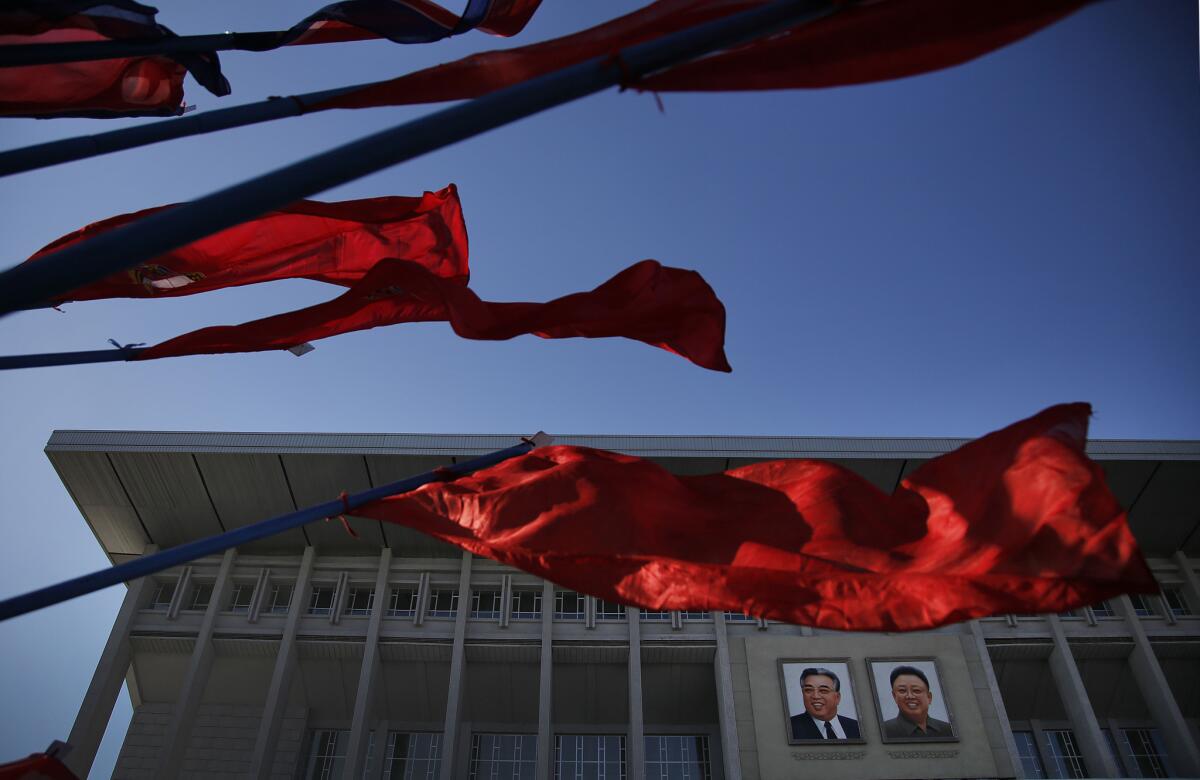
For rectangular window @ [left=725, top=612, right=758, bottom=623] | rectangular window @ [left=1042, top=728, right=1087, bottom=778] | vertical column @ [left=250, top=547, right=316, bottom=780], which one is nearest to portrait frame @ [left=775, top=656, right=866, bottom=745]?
rectangular window @ [left=725, top=612, right=758, bottom=623]

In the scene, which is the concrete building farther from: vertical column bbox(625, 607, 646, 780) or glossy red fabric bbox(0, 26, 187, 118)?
glossy red fabric bbox(0, 26, 187, 118)

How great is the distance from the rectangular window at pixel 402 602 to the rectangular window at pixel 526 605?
292cm

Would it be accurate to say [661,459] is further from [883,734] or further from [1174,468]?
[1174,468]

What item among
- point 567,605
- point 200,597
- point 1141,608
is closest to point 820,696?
point 567,605

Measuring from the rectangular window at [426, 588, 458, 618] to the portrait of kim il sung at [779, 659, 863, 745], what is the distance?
949 cm

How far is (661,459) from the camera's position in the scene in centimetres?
2375

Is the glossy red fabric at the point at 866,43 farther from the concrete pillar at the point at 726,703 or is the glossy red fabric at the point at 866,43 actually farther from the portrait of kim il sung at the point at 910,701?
the portrait of kim il sung at the point at 910,701

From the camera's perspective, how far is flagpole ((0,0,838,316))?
4023 mm

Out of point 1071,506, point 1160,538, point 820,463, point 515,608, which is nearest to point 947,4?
point 1071,506

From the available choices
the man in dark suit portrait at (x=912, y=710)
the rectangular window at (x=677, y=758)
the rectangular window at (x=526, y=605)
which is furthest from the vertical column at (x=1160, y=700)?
the rectangular window at (x=526, y=605)

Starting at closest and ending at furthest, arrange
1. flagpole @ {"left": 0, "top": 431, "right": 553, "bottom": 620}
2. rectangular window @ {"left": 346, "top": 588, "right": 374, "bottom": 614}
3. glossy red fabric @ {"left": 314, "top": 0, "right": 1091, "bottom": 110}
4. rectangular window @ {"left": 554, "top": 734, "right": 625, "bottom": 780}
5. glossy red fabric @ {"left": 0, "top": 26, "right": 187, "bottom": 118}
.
A: glossy red fabric @ {"left": 314, "top": 0, "right": 1091, "bottom": 110}, flagpole @ {"left": 0, "top": 431, "right": 553, "bottom": 620}, glossy red fabric @ {"left": 0, "top": 26, "right": 187, "bottom": 118}, rectangular window @ {"left": 554, "top": 734, "right": 625, "bottom": 780}, rectangular window @ {"left": 346, "top": 588, "right": 374, "bottom": 614}

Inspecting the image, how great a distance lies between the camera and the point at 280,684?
869 inches

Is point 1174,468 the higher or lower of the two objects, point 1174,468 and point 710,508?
the higher

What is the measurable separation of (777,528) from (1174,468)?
22.9m
